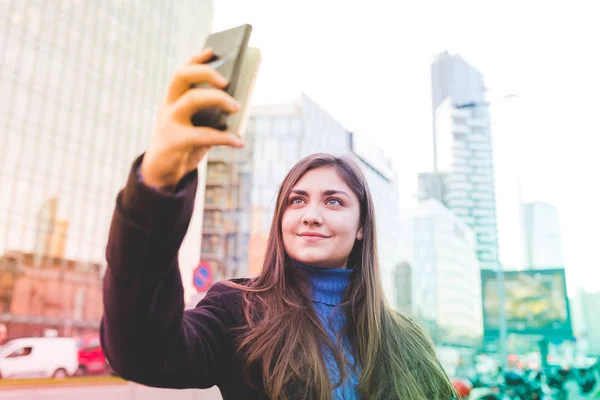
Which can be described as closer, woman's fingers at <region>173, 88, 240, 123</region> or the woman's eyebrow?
woman's fingers at <region>173, 88, 240, 123</region>

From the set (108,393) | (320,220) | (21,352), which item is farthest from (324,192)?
(21,352)

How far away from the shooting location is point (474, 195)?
116 metres

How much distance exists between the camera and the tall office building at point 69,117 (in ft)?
109

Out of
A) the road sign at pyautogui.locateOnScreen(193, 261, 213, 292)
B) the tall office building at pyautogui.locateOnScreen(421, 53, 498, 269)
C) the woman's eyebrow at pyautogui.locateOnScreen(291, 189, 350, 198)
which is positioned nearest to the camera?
the woman's eyebrow at pyautogui.locateOnScreen(291, 189, 350, 198)

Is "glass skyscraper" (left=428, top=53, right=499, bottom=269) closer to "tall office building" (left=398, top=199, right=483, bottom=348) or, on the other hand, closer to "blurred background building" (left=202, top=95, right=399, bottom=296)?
"tall office building" (left=398, top=199, right=483, bottom=348)

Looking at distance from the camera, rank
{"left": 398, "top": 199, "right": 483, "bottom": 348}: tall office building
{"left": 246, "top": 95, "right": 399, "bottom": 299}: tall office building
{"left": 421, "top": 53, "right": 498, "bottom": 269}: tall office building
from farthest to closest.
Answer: {"left": 421, "top": 53, "right": 498, "bottom": 269}: tall office building
{"left": 398, "top": 199, "right": 483, "bottom": 348}: tall office building
{"left": 246, "top": 95, "right": 399, "bottom": 299}: tall office building

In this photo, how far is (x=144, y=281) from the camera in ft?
3.26

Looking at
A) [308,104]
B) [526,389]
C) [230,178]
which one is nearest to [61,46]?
[230,178]

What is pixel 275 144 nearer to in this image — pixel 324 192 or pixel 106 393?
pixel 106 393

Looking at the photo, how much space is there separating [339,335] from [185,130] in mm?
982

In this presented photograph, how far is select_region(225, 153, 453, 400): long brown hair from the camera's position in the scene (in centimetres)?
153

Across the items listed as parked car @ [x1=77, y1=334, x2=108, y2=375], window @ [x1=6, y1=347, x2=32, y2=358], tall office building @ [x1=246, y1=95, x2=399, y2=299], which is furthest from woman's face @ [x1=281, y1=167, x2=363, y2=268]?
tall office building @ [x1=246, y1=95, x2=399, y2=299]

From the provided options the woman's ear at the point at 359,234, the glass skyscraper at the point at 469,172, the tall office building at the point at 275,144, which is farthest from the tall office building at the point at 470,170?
the woman's ear at the point at 359,234

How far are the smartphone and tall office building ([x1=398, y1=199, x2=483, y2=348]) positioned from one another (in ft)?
318
